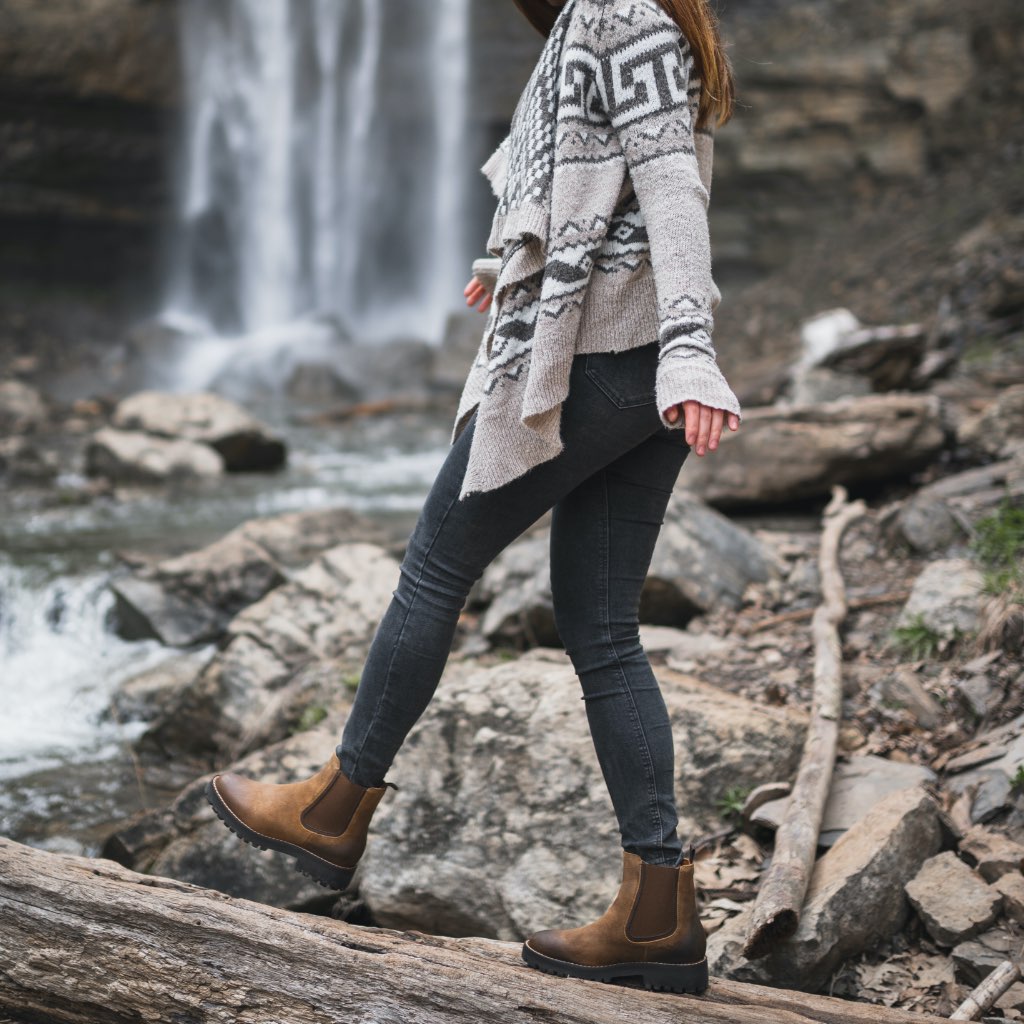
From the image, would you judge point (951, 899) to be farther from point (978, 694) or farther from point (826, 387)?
point (826, 387)

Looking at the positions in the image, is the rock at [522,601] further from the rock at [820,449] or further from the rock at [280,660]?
the rock at [820,449]

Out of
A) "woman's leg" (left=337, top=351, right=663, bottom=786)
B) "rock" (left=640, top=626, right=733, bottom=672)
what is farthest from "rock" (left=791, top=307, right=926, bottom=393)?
"woman's leg" (left=337, top=351, right=663, bottom=786)

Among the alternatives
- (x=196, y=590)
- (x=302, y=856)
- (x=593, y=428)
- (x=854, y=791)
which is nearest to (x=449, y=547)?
(x=593, y=428)

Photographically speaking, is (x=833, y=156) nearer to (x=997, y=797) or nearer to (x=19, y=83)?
(x=19, y=83)

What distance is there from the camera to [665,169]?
5.76 ft

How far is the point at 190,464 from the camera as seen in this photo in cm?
923

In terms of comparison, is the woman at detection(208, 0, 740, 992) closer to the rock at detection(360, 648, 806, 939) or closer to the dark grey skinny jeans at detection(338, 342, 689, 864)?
the dark grey skinny jeans at detection(338, 342, 689, 864)

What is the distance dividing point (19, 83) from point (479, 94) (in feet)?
22.3

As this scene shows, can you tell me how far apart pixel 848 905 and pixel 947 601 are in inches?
61.9

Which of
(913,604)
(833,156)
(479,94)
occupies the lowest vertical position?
(913,604)

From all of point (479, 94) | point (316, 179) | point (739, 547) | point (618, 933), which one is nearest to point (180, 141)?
point (316, 179)

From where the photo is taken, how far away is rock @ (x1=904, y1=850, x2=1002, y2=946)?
221 centimetres

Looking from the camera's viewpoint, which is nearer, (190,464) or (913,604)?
(913,604)

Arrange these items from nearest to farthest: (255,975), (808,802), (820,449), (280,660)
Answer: (255,975)
(808,802)
(280,660)
(820,449)
